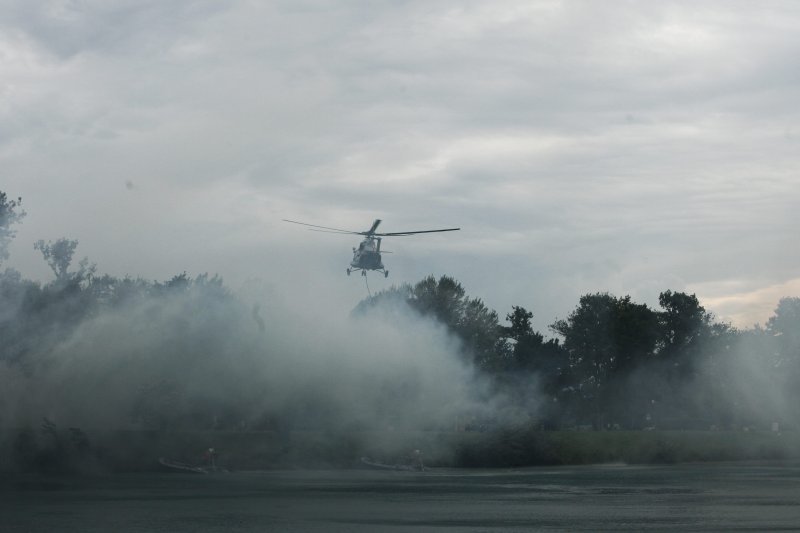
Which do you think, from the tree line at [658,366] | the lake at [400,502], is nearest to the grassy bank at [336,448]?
the lake at [400,502]

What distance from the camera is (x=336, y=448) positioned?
96062 mm

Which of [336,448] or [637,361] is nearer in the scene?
[336,448]

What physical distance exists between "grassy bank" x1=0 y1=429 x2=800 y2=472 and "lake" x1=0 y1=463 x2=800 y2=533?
4741mm

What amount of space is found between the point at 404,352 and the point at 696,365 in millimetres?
86778

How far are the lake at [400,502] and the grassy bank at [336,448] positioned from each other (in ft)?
15.6

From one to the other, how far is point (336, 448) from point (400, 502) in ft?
123

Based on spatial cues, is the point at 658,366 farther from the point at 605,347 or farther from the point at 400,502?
the point at 400,502

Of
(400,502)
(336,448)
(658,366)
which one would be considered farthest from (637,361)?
(400,502)

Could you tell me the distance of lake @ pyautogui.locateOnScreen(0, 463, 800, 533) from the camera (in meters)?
47.1

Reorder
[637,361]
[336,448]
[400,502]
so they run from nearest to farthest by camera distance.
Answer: [400,502] < [336,448] < [637,361]

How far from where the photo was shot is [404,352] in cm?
10319

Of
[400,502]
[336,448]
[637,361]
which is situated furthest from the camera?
[637,361]

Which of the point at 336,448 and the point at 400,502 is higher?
the point at 336,448

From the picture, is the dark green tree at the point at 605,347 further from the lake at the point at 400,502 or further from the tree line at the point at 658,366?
the lake at the point at 400,502
